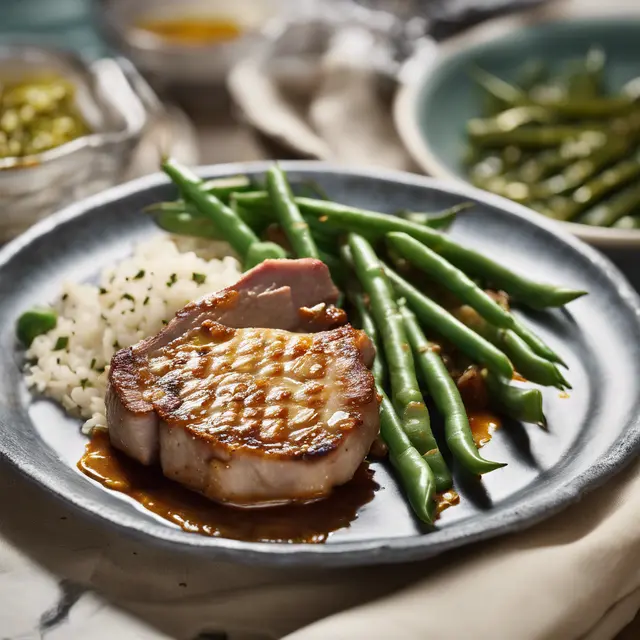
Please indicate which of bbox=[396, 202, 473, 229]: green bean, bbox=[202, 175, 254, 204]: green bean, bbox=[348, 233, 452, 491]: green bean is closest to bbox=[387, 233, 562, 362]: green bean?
bbox=[348, 233, 452, 491]: green bean

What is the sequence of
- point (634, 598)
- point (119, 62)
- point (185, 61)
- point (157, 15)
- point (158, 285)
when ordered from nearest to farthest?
point (634, 598)
point (158, 285)
point (119, 62)
point (185, 61)
point (157, 15)

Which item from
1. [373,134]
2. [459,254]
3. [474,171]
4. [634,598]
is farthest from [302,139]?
[634,598]

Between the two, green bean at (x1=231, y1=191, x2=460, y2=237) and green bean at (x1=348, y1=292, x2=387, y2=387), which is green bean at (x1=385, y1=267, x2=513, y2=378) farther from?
green bean at (x1=231, y1=191, x2=460, y2=237)

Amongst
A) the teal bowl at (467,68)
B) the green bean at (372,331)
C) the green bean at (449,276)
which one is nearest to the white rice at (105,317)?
the green bean at (372,331)

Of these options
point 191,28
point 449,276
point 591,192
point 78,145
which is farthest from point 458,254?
point 191,28

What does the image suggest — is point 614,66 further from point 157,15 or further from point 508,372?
point 508,372

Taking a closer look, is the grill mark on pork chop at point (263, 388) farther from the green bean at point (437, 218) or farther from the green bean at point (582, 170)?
the green bean at point (582, 170)

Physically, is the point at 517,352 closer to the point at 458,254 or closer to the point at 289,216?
the point at 458,254
